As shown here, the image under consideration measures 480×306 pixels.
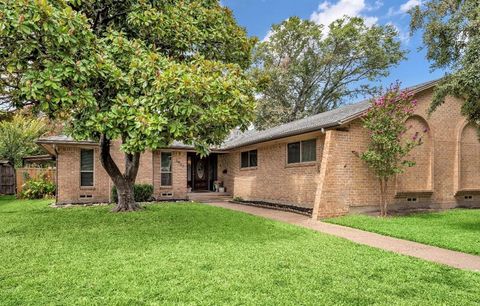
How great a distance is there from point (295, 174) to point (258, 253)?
7853 millimetres

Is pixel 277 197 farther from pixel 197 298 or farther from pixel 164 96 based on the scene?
pixel 197 298

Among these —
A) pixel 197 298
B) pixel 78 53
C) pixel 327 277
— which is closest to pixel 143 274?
pixel 197 298

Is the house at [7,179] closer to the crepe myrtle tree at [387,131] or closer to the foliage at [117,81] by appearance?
the foliage at [117,81]

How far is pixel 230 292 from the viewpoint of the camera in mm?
4238

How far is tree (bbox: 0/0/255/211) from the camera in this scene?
6.28m

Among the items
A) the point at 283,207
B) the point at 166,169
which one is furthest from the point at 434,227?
the point at 166,169

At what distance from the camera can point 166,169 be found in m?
17.8

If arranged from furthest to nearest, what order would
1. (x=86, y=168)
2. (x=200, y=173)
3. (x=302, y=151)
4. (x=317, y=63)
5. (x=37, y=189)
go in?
(x=317, y=63), (x=200, y=173), (x=37, y=189), (x=86, y=168), (x=302, y=151)

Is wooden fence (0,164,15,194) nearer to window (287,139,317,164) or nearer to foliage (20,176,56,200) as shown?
foliage (20,176,56,200)

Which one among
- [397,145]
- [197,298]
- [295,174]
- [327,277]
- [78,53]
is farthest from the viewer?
[295,174]

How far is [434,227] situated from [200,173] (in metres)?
15.8

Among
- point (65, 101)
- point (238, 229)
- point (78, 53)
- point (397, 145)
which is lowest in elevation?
point (238, 229)

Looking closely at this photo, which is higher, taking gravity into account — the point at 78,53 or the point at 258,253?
the point at 78,53

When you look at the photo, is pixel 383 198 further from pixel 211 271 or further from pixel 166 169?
pixel 166 169
